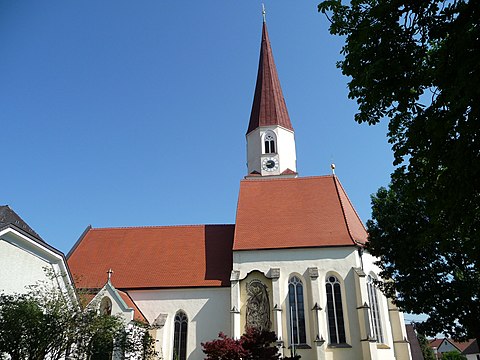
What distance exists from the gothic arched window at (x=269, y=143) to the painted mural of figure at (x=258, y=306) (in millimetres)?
13667

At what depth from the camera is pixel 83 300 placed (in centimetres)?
1241

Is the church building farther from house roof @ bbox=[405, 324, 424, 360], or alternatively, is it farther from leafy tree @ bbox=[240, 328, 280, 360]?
house roof @ bbox=[405, 324, 424, 360]

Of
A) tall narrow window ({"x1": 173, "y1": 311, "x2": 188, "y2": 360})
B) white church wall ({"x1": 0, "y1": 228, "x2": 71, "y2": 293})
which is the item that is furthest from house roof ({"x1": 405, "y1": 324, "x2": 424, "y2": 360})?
white church wall ({"x1": 0, "y1": 228, "x2": 71, "y2": 293})

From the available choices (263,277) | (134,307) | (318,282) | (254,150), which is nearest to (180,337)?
(134,307)

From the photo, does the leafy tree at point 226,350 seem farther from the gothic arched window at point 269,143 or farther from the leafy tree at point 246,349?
the gothic arched window at point 269,143

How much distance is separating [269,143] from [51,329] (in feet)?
79.0

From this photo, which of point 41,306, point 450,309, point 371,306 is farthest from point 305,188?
point 41,306

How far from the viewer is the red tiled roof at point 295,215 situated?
20.7 m

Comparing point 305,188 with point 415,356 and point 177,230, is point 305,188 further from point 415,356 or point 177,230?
point 415,356

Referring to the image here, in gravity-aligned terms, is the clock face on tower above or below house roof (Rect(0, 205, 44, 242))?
above

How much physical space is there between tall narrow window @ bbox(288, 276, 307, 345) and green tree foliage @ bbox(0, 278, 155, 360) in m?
9.78

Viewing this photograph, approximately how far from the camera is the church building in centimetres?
1861

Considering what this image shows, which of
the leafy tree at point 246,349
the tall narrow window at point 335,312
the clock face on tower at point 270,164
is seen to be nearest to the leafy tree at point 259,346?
the leafy tree at point 246,349

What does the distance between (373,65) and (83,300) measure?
35.7 ft
